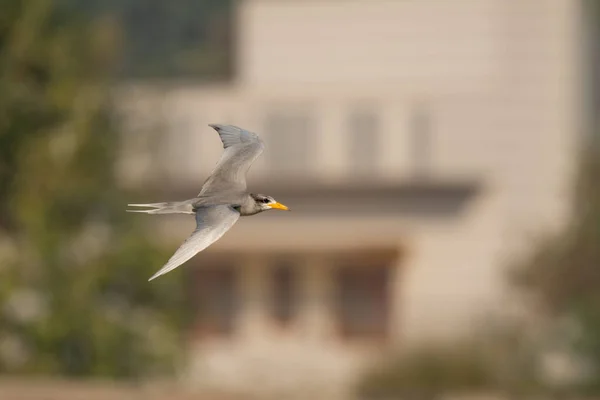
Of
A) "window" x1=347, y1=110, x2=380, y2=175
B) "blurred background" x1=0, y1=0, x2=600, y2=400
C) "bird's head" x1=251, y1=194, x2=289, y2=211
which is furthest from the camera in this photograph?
"window" x1=347, y1=110, x2=380, y2=175

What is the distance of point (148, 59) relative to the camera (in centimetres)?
A: 8175

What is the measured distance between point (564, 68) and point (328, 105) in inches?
245

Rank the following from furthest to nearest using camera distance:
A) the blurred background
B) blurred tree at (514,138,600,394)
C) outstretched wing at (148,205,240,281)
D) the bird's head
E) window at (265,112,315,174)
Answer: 1. window at (265,112,315,174)
2. the blurred background
3. blurred tree at (514,138,600,394)
4. the bird's head
5. outstretched wing at (148,205,240,281)

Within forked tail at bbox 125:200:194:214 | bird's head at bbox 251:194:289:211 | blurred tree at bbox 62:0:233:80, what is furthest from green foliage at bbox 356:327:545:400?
blurred tree at bbox 62:0:233:80

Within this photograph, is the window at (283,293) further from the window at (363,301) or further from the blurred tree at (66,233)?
the blurred tree at (66,233)

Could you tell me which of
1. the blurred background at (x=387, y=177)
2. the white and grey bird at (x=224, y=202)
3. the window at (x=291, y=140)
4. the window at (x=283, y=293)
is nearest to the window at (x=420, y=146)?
the blurred background at (x=387, y=177)

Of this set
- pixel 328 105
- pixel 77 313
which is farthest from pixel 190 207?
pixel 328 105

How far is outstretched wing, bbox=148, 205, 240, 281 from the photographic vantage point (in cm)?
1130

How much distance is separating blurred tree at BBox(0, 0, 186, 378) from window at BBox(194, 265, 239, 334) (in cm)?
1724

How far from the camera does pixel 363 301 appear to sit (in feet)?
155

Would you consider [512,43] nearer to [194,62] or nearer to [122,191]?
[122,191]

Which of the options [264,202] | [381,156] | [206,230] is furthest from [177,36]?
[206,230]

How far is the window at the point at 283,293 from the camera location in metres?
46.8

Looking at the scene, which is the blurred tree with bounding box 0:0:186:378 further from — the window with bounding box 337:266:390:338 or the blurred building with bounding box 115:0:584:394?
the window with bounding box 337:266:390:338
